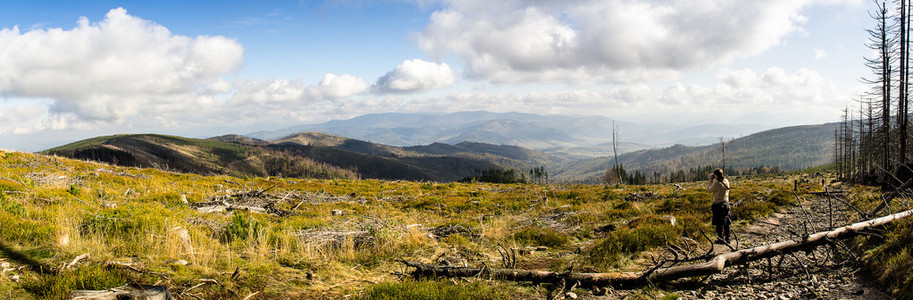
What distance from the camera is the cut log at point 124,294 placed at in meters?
4.31

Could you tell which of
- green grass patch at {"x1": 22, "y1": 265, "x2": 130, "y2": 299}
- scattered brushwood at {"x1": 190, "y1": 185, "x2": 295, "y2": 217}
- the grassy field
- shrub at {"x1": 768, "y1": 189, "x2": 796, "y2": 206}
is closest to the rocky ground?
the grassy field

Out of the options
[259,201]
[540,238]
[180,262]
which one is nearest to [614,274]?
[540,238]

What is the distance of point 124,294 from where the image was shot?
4.41 m

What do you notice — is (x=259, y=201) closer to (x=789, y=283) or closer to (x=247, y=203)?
(x=247, y=203)

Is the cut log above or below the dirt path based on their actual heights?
above

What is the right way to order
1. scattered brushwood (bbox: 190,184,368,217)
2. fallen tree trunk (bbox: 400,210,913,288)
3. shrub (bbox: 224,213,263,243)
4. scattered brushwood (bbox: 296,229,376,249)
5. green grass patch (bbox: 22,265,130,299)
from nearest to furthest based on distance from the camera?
green grass patch (bbox: 22,265,130,299)
fallen tree trunk (bbox: 400,210,913,288)
shrub (bbox: 224,213,263,243)
scattered brushwood (bbox: 296,229,376,249)
scattered brushwood (bbox: 190,184,368,217)

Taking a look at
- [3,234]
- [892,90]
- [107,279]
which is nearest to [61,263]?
[107,279]

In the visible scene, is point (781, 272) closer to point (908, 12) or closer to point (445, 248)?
point (445, 248)

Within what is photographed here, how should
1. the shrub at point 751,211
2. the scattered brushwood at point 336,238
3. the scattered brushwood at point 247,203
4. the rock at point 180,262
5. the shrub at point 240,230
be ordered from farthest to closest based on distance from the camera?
1. the shrub at point 751,211
2. the scattered brushwood at point 247,203
3. the scattered brushwood at point 336,238
4. the shrub at point 240,230
5. the rock at point 180,262

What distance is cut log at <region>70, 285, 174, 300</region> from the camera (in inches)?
170

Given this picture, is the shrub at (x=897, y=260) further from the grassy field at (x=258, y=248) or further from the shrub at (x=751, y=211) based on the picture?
the shrub at (x=751, y=211)

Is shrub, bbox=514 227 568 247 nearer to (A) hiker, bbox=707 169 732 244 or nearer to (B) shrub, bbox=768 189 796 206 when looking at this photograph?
(A) hiker, bbox=707 169 732 244

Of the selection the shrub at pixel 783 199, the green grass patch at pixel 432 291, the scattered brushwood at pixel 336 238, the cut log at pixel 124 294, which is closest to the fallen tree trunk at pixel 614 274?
the green grass patch at pixel 432 291

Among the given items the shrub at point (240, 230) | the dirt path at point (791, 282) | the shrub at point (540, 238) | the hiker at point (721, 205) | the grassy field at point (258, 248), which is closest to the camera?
the grassy field at point (258, 248)
